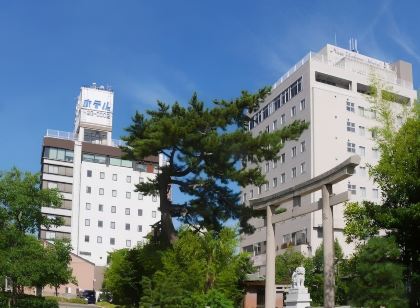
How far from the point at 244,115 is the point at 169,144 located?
4327 millimetres

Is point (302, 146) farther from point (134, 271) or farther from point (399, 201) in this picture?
point (399, 201)

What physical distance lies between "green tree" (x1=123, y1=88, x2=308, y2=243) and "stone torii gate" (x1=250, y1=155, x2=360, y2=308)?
7.57 feet

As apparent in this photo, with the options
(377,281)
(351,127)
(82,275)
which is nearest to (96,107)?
(82,275)

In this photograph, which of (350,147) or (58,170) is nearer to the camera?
(350,147)

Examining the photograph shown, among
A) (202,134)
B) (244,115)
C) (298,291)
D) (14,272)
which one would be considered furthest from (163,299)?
(14,272)

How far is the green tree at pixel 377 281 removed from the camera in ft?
61.8

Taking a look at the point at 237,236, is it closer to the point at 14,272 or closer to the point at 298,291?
the point at 298,291

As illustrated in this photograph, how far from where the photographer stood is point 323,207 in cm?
2164

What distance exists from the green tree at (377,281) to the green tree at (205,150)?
9411mm

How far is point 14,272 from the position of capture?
32688 millimetres

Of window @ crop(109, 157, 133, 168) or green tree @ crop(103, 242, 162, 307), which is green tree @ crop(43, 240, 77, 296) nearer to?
green tree @ crop(103, 242, 162, 307)

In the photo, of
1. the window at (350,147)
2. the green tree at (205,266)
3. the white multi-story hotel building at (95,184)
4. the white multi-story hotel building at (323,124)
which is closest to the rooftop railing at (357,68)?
the white multi-story hotel building at (323,124)

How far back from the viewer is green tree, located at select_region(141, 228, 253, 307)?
2630 cm

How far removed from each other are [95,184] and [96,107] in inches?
482
